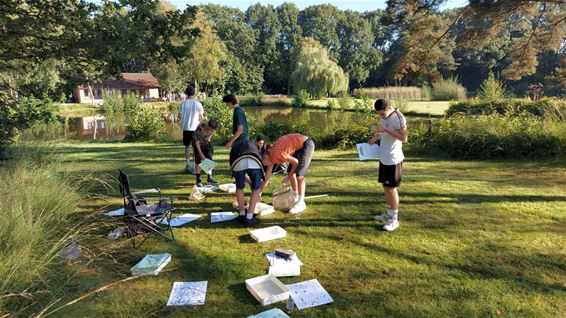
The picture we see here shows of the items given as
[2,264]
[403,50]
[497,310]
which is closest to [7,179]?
[2,264]

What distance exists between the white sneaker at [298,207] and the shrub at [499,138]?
5.95 m

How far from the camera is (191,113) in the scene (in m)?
7.31

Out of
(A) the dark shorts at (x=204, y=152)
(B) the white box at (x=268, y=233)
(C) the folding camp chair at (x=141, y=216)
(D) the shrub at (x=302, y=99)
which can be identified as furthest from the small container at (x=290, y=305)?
(D) the shrub at (x=302, y=99)

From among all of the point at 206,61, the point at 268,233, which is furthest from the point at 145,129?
the point at 206,61

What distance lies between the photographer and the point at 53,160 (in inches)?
267

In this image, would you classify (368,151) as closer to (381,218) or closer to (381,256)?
(381,218)

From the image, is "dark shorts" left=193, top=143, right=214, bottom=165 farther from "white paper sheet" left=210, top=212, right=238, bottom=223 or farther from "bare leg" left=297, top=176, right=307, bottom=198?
"bare leg" left=297, top=176, right=307, bottom=198

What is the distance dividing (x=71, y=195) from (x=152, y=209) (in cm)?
115

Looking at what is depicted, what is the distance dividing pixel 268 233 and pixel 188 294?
4.74 feet

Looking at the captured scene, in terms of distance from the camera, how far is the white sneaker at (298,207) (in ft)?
18.0

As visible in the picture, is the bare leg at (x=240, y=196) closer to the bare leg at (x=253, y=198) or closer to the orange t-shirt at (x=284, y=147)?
the bare leg at (x=253, y=198)

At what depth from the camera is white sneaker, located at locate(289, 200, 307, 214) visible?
550 centimetres

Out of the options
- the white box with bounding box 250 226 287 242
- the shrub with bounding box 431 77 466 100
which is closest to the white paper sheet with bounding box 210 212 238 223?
the white box with bounding box 250 226 287 242

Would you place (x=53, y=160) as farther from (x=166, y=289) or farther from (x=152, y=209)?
(x=166, y=289)
